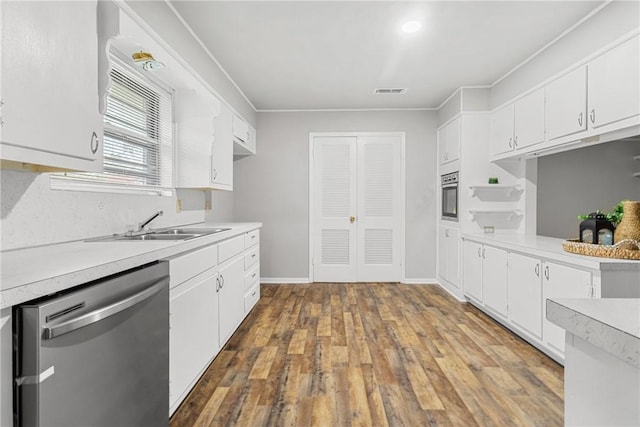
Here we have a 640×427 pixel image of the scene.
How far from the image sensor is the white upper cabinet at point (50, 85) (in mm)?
1096

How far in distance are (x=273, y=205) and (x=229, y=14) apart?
3.02m

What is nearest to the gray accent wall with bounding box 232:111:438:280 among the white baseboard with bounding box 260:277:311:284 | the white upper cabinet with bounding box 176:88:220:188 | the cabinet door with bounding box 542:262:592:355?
the white baseboard with bounding box 260:277:311:284

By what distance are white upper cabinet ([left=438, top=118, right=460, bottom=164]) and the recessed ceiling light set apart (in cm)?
179

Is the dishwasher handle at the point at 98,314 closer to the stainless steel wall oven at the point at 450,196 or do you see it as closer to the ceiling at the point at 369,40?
the ceiling at the point at 369,40

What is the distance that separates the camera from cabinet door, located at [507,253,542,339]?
274 cm

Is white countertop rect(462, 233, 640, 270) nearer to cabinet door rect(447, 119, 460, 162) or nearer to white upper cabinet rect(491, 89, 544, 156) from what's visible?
white upper cabinet rect(491, 89, 544, 156)

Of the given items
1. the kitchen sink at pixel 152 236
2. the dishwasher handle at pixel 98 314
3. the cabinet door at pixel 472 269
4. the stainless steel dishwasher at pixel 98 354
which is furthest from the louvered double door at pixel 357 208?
the dishwasher handle at pixel 98 314

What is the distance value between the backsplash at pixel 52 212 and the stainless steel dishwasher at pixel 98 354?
0.55m

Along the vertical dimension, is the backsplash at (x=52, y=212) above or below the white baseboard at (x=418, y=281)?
above

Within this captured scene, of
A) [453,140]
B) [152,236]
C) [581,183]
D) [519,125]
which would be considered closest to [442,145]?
[453,140]

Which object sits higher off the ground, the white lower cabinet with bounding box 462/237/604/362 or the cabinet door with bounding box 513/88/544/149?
the cabinet door with bounding box 513/88/544/149

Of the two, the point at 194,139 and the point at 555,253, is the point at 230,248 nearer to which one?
the point at 194,139

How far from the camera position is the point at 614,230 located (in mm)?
2400

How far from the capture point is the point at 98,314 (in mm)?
1114
